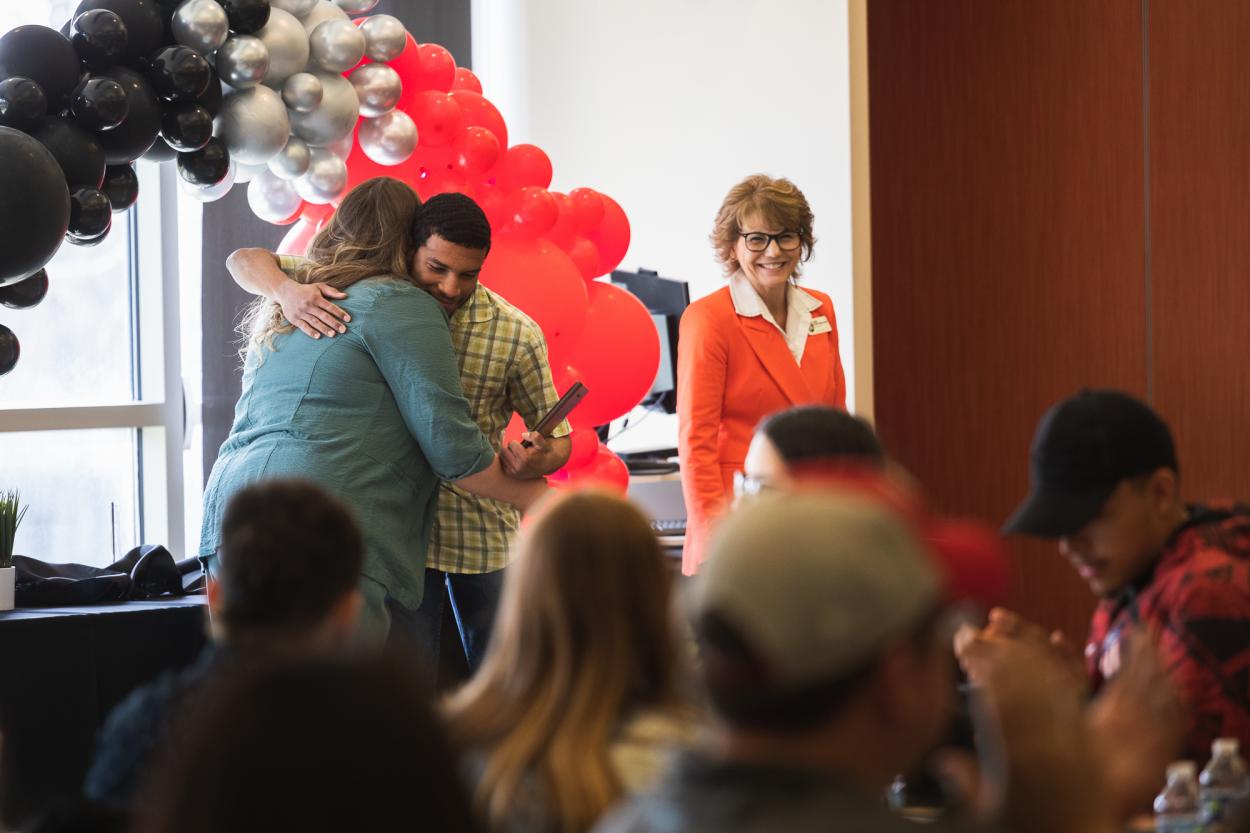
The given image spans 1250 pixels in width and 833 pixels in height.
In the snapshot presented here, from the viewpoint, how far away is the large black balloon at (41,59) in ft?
9.38

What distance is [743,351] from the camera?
12.2 ft

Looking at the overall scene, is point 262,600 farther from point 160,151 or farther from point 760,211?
point 760,211

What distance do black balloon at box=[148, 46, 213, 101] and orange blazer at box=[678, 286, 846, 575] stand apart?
1.29 metres

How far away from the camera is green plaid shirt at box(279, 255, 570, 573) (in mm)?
3148

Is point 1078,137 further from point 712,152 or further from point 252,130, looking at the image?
point 252,130

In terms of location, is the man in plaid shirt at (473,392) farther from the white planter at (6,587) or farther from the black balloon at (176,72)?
the white planter at (6,587)

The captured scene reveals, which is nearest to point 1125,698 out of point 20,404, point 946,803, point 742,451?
point 946,803

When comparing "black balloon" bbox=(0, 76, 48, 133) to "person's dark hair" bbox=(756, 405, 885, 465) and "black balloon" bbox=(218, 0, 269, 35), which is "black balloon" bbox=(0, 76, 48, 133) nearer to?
"black balloon" bbox=(218, 0, 269, 35)

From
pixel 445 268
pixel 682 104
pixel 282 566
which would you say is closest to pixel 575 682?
pixel 282 566

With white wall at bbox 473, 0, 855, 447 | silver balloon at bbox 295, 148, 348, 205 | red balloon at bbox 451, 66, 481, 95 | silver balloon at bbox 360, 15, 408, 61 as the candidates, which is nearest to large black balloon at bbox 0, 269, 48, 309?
silver balloon at bbox 295, 148, 348, 205

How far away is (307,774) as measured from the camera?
82 centimetres

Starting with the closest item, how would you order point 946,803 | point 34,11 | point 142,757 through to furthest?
point 142,757 → point 946,803 → point 34,11

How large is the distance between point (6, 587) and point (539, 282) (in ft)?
4.73

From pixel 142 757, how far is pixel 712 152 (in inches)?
166
